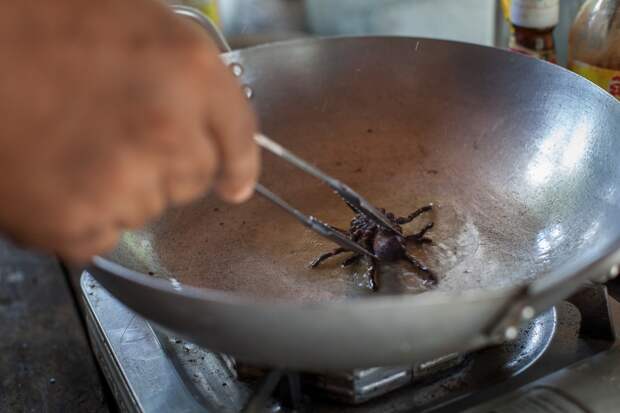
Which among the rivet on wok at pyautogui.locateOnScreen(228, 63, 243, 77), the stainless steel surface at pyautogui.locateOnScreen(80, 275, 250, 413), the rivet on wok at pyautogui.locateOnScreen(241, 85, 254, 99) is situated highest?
the rivet on wok at pyautogui.locateOnScreen(228, 63, 243, 77)

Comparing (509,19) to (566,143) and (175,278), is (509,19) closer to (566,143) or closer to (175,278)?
(566,143)

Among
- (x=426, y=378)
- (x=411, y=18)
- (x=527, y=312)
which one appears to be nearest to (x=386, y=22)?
(x=411, y=18)

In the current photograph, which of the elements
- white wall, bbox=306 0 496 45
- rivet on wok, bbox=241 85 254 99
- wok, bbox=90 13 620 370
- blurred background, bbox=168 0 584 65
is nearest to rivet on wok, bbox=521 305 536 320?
wok, bbox=90 13 620 370

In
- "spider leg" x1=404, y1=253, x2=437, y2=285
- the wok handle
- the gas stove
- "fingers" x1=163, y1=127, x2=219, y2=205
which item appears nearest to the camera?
"fingers" x1=163, y1=127, x2=219, y2=205

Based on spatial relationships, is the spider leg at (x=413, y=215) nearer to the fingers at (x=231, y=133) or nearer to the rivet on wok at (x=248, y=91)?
the rivet on wok at (x=248, y=91)

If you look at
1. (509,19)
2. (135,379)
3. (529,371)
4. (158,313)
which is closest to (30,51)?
(158,313)

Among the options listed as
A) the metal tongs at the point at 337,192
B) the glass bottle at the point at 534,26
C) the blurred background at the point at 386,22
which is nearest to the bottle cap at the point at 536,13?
the glass bottle at the point at 534,26

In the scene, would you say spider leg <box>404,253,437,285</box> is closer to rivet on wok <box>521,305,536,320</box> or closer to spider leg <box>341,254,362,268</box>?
spider leg <box>341,254,362,268</box>
